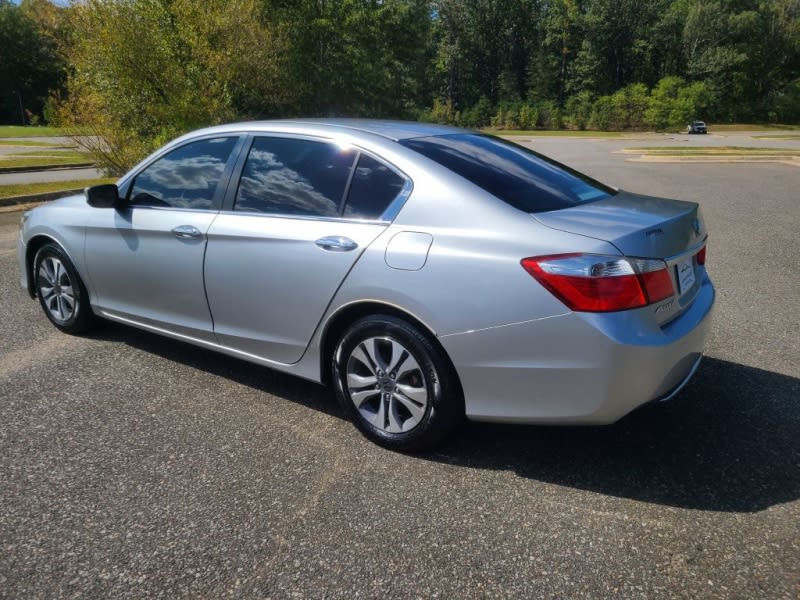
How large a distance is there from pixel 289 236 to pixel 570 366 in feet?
5.32

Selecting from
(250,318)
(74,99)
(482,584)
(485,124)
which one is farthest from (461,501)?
(485,124)

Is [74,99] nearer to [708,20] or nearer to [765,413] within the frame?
[765,413]

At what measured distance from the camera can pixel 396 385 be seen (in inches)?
127

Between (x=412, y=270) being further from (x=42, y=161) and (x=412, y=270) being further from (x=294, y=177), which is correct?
(x=42, y=161)

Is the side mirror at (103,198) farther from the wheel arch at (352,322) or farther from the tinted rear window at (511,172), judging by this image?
the tinted rear window at (511,172)

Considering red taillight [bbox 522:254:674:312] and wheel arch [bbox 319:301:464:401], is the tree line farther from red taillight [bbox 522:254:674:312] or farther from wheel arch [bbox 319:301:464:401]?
red taillight [bbox 522:254:674:312]

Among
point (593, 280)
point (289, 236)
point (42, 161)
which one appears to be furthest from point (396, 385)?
point (42, 161)

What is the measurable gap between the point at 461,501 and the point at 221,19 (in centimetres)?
1587

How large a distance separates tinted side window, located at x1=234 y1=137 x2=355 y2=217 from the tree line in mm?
12141

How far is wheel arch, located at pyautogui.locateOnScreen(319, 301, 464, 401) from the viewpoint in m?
3.07

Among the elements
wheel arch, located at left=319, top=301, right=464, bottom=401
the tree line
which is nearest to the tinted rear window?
wheel arch, located at left=319, top=301, right=464, bottom=401

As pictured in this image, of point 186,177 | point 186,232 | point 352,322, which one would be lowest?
point 352,322

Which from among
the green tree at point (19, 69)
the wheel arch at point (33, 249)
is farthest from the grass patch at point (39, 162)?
the green tree at point (19, 69)

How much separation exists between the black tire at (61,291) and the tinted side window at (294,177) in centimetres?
177
